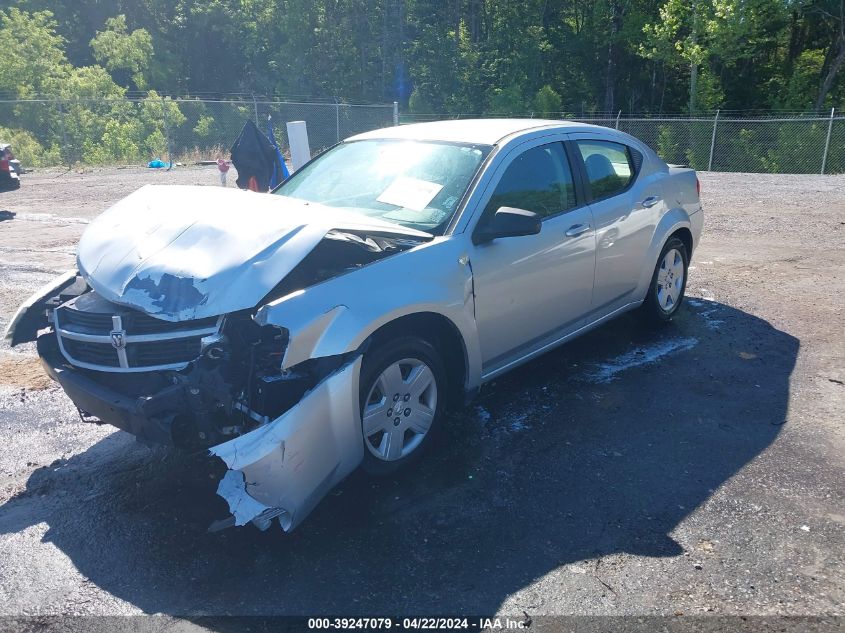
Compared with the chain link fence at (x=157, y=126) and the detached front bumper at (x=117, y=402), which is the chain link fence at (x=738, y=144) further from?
the detached front bumper at (x=117, y=402)

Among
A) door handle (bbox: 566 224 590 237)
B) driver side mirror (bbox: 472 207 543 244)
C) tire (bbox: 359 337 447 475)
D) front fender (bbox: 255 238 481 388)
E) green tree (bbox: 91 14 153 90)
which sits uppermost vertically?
green tree (bbox: 91 14 153 90)

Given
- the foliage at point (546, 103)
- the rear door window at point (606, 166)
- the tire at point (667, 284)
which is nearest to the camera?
the rear door window at point (606, 166)

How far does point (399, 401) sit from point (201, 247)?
1.30 m

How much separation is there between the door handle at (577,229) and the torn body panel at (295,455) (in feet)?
6.55

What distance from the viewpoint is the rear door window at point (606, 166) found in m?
5.21

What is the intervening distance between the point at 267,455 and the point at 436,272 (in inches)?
55.1

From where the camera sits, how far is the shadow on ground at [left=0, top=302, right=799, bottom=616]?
122 inches

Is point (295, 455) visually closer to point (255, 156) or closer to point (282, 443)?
point (282, 443)

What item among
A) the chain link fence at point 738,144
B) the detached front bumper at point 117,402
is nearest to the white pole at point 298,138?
the detached front bumper at point 117,402

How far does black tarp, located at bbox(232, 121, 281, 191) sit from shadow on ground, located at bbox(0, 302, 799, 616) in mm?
4994

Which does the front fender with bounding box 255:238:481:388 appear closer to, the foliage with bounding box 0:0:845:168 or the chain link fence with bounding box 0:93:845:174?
the chain link fence with bounding box 0:93:845:174

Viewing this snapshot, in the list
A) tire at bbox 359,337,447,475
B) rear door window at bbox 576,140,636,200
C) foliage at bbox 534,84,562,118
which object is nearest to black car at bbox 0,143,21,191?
rear door window at bbox 576,140,636,200

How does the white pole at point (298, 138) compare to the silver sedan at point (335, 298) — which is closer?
the silver sedan at point (335, 298)

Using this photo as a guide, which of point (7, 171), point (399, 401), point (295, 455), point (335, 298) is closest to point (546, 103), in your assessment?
point (7, 171)
